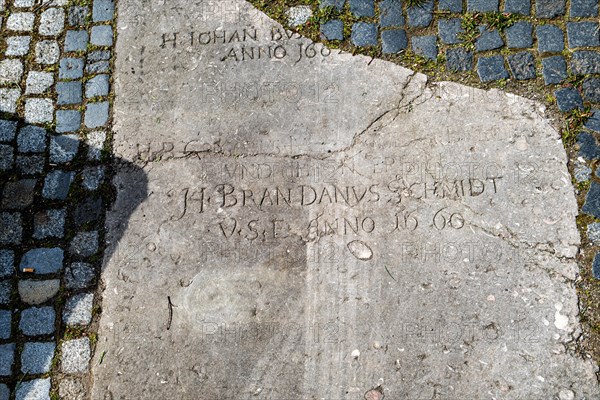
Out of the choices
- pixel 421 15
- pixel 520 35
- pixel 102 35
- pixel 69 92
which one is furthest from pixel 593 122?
pixel 69 92

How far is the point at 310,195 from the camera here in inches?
155

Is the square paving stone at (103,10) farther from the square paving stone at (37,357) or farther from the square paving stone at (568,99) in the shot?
the square paving stone at (568,99)

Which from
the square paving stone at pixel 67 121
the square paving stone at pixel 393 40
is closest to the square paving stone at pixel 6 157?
the square paving stone at pixel 67 121

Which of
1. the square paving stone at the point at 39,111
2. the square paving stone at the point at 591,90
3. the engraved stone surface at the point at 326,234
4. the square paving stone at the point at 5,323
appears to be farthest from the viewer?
the square paving stone at the point at 39,111

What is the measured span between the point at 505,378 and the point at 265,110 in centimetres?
225

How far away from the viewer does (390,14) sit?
4.37m

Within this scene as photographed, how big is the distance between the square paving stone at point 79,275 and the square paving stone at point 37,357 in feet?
1.23

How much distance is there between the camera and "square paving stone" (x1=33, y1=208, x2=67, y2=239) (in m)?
3.95

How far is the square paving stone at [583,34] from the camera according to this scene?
423 centimetres

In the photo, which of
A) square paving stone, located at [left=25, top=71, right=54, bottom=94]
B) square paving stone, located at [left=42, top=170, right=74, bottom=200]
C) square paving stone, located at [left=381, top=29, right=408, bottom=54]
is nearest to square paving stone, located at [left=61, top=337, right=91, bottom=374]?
square paving stone, located at [left=42, top=170, right=74, bottom=200]

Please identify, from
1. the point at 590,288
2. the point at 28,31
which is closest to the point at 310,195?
the point at 590,288

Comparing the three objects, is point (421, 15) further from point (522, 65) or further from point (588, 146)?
point (588, 146)

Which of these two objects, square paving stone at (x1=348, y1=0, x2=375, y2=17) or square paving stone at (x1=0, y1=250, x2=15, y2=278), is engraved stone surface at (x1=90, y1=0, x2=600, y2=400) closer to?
square paving stone at (x1=348, y1=0, x2=375, y2=17)

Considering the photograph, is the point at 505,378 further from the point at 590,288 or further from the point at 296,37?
the point at 296,37
